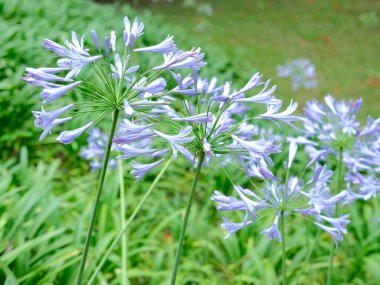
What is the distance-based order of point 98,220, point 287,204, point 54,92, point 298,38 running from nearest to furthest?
1. point 54,92
2. point 287,204
3. point 98,220
4. point 298,38

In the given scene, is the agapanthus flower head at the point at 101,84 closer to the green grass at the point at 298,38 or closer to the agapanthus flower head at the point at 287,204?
the agapanthus flower head at the point at 287,204

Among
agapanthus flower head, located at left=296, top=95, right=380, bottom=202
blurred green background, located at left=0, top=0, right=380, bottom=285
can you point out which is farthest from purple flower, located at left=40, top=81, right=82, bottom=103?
agapanthus flower head, located at left=296, top=95, right=380, bottom=202

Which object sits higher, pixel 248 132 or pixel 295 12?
pixel 295 12

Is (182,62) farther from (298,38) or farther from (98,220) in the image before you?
(298,38)


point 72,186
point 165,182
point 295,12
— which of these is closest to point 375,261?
point 165,182

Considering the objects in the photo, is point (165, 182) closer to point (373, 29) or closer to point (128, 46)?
point (128, 46)

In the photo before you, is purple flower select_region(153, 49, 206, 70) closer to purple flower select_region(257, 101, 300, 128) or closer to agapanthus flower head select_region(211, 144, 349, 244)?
purple flower select_region(257, 101, 300, 128)

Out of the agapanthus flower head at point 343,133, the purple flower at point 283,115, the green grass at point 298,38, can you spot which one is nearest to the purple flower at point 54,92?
the purple flower at point 283,115

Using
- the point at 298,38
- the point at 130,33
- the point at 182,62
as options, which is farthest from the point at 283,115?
the point at 298,38
